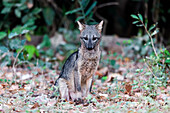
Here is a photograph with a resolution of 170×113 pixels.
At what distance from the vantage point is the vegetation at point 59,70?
4.72 meters

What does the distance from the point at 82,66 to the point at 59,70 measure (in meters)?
2.99

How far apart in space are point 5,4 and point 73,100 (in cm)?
521

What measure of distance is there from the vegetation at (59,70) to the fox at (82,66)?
22 centimetres

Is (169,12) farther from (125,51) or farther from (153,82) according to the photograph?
(153,82)

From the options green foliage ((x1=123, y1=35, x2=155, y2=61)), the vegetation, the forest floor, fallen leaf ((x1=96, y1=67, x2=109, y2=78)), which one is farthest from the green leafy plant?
green foliage ((x1=123, y1=35, x2=155, y2=61))

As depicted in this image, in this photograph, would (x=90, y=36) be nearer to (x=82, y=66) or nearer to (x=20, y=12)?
(x=82, y=66)

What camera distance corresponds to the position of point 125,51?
9.52m

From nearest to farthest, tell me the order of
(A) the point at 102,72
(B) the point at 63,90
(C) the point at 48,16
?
(B) the point at 63,90, (A) the point at 102,72, (C) the point at 48,16

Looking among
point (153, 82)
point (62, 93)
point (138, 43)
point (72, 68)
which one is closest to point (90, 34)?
point (72, 68)

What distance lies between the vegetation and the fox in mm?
222

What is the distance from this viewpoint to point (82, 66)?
537 centimetres

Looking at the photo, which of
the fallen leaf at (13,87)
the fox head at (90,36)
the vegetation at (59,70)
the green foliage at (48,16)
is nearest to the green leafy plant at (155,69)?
the vegetation at (59,70)

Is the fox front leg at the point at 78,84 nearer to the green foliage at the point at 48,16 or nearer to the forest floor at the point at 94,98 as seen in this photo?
the forest floor at the point at 94,98

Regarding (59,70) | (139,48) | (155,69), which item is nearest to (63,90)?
(155,69)
